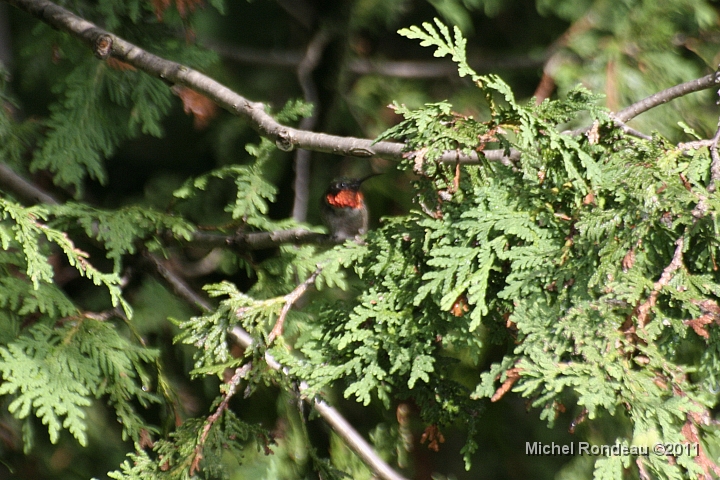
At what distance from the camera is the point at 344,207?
3.72m

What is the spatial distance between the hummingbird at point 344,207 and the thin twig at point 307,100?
0.98 ft

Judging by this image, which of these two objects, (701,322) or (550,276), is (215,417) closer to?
(550,276)

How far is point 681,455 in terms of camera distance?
5.72 feet

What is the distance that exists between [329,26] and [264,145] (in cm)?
198

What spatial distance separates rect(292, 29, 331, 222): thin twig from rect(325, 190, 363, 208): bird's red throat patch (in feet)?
1.03

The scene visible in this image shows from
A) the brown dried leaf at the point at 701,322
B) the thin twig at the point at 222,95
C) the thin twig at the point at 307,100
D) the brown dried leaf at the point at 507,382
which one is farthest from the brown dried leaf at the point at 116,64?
the brown dried leaf at the point at 701,322

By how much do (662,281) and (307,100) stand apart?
2901mm

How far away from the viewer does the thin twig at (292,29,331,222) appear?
4.13m

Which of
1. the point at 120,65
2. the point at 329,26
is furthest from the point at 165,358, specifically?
the point at 329,26

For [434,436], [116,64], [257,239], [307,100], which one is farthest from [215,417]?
[307,100]

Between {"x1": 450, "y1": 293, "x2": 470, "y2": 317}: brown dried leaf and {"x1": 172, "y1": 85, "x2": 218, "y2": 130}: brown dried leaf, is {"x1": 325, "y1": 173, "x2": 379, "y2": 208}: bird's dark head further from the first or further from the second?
{"x1": 450, "y1": 293, "x2": 470, "y2": 317}: brown dried leaf

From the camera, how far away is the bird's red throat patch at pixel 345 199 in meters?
3.72

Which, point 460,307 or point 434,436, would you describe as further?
point 434,436

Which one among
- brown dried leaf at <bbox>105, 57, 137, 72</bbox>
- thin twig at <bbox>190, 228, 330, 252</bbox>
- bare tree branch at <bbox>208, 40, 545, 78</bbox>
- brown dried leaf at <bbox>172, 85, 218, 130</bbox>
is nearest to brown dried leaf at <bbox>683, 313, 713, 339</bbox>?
thin twig at <bbox>190, 228, 330, 252</bbox>
